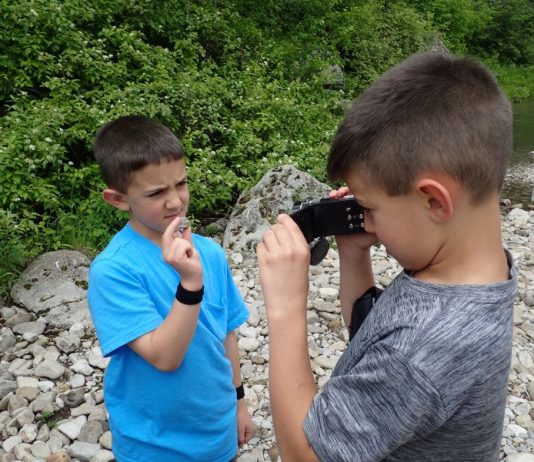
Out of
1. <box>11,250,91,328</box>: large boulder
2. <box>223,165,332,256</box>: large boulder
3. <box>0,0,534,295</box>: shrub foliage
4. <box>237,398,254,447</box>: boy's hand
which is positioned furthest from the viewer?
<box>223,165,332,256</box>: large boulder

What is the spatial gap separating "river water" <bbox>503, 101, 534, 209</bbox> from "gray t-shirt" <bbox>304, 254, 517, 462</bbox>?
8.69m

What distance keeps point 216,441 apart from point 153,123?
1.19 meters

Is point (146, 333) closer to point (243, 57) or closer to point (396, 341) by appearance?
point (396, 341)

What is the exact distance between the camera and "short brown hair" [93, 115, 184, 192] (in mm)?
1790

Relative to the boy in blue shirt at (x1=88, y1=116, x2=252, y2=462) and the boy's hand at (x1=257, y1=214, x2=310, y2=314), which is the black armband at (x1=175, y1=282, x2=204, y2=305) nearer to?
the boy in blue shirt at (x1=88, y1=116, x2=252, y2=462)

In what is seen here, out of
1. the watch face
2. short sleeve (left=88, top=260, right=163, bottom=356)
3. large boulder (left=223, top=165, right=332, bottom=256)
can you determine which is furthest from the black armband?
large boulder (left=223, top=165, right=332, bottom=256)

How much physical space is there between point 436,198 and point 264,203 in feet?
15.3

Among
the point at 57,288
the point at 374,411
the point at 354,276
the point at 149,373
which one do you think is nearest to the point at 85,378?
the point at 57,288

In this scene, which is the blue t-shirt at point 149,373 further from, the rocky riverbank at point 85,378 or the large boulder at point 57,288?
the large boulder at point 57,288

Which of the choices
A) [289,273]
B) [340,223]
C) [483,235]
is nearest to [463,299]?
[483,235]

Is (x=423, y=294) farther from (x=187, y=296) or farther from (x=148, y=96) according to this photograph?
(x=148, y=96)

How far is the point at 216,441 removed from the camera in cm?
174

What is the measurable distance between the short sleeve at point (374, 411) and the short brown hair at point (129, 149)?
3.65 ft

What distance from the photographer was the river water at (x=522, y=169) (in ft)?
30.4
